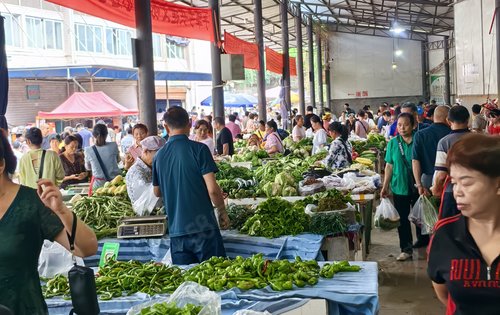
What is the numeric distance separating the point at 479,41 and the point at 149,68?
11.1m

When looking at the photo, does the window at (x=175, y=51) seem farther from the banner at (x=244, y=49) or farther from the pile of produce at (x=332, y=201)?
the pile of produce at (x=332, y=201)

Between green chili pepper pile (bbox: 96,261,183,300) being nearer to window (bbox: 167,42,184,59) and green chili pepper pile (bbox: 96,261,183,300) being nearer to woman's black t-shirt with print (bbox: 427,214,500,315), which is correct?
woman's black t-shirt with print (bbox: 427,214,500,315)

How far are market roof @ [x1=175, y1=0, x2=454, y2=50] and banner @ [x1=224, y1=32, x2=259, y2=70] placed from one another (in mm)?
4094

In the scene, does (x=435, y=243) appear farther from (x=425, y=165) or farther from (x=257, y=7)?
(x=257, y=7)

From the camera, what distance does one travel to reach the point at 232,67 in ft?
40.8

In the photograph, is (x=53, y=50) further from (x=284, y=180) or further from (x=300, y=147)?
(x=284, y=180)

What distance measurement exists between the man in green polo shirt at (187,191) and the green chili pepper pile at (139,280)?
1.90 feet

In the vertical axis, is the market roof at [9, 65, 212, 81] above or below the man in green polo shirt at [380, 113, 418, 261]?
above

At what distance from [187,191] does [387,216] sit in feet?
9.93

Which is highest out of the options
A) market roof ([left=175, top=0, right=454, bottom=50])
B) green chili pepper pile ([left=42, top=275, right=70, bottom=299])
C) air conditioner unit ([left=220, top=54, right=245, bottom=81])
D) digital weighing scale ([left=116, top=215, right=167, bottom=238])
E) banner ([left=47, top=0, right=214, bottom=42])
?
market roof ([left=175, top=0, right=454, bottom=50])

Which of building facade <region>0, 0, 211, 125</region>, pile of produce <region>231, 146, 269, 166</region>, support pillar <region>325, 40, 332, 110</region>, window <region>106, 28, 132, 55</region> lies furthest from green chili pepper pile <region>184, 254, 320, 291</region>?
support pillar <region>325, 40, 332, 110</region>

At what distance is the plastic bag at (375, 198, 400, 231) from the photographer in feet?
23.2

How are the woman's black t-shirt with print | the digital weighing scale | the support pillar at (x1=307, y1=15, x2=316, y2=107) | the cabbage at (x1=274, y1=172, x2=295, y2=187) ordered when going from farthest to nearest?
the support pillar at (x1=307, y1=15, x2=316, y2=107) → the cabbage at (x1=274, y1=172, x2=295, y2=187) → the digital weighing scale → the woman's black t-shirt with print

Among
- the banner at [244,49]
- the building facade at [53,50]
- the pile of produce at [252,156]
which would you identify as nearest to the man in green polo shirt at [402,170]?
the pile of produce at [252,156]
